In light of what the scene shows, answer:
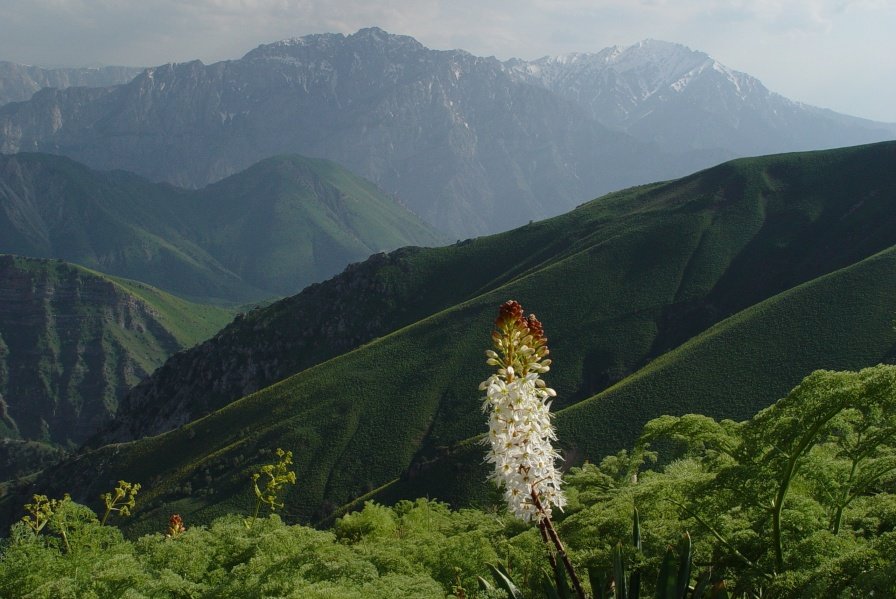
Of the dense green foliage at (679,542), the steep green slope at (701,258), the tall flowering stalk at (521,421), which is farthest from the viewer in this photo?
the steep green slope at (701,258)

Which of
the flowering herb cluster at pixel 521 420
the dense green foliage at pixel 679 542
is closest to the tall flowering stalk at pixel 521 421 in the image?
the flowering herb cluster at pixel 521 420

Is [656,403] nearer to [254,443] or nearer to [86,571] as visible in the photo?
[254,443]

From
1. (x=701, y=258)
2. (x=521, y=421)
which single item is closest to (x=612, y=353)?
(x=701, y=258)

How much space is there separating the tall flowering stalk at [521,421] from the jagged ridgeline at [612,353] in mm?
93827

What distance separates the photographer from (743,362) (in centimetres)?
11531

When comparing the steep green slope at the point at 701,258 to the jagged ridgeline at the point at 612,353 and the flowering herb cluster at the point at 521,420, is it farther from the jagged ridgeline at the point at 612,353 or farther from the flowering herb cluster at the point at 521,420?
the flowering herb cluster at the point at 521,420

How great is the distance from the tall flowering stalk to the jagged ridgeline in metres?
93.8

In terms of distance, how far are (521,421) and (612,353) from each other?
14250cm

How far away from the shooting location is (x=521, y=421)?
37.3ft

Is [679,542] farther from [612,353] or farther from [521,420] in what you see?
[612,353]

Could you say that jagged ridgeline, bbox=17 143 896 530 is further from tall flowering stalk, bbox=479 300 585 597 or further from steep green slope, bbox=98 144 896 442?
tall flowering stalk, bbox=479 300 585 597

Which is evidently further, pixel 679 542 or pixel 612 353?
pixel 612 353

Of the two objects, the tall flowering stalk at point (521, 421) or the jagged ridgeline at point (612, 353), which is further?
the jagged ridgeline at point (612, 353)

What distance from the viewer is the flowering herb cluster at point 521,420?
37.2ft
